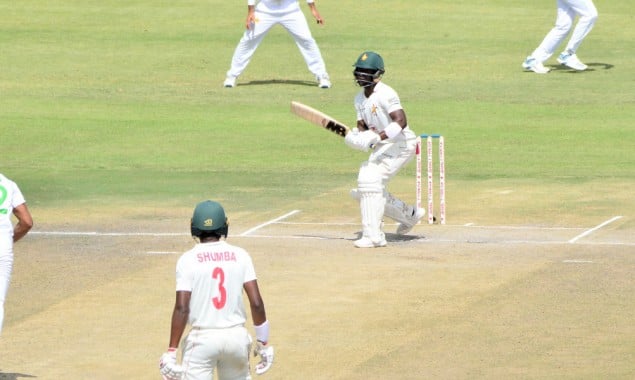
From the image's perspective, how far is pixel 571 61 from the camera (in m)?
29.1

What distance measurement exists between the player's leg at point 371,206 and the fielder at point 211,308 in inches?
275

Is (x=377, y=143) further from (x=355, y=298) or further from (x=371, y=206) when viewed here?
(x=355, y=298)

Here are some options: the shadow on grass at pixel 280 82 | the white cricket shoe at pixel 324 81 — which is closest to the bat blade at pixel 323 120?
the white cricket shoe at pixel 324 81

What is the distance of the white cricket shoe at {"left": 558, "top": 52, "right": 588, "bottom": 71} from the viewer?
29078 mm

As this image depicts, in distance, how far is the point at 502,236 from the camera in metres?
17.0

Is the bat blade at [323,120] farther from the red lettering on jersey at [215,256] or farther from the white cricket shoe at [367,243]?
the red lettering on jersey at [215,256]

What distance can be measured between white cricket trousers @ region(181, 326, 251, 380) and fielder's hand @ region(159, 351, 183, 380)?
41 millimetres

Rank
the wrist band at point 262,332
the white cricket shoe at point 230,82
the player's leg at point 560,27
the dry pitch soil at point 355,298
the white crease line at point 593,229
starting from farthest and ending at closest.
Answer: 1. the white cricket shoe at point 230,82
2. the player's leg at point 560,27
3. the white crease line at point 593,229
4. the dry pitch soil at point 355,298
5. the wrist band at point 262,332

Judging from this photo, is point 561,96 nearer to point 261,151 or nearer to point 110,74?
point 261,151

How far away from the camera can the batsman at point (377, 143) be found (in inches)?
636

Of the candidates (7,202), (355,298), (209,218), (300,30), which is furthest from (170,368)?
(300,30)

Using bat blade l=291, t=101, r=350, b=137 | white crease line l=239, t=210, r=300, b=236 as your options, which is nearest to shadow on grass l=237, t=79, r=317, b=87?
white crease line l=239, t=210, r=300, b=236

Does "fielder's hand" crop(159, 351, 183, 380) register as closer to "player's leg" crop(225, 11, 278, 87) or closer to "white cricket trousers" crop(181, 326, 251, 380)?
"white cricket trousers" crop(181, 326, 251, 380)

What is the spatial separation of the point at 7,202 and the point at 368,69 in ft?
19.0
